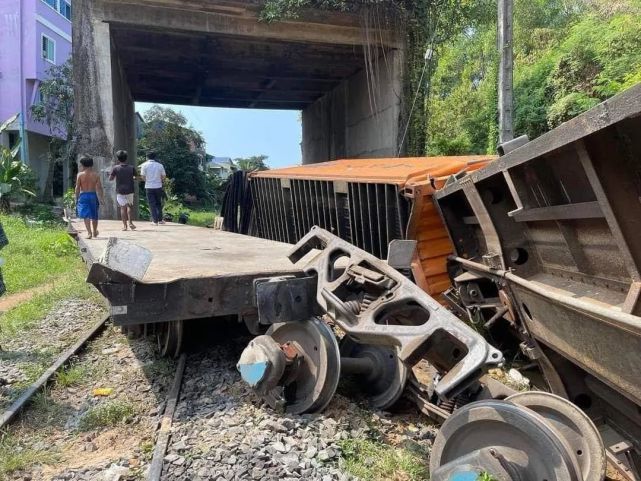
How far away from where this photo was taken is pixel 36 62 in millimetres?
22797

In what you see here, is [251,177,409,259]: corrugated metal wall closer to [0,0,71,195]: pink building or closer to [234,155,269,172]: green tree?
[0,0,71,195]: pink building

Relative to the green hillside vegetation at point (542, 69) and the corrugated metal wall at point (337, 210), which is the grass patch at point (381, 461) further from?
the green hillside vegetation at point (542, 69)

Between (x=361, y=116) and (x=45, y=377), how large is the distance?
1258 centimetres

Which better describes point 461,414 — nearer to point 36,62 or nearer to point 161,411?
point 161,411

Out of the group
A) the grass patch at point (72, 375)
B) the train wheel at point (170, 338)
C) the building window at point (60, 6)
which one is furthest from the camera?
the building window at point (60, 6)

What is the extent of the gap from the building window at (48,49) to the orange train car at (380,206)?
776 inches

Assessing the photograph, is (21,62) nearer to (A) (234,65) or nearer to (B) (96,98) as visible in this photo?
(A) (234,65)

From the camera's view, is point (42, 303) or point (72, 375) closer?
point (72, 375)

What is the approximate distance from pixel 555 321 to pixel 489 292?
1.53 m

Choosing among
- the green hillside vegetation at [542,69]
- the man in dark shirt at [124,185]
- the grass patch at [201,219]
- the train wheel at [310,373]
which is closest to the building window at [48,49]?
the grass patch at [201,219]

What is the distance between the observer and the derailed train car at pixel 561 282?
92.4 inches

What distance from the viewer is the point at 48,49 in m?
24.2

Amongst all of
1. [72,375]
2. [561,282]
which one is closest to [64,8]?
[72,375]

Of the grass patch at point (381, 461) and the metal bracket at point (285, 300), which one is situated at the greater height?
the metal bracket at point (285, 300)
